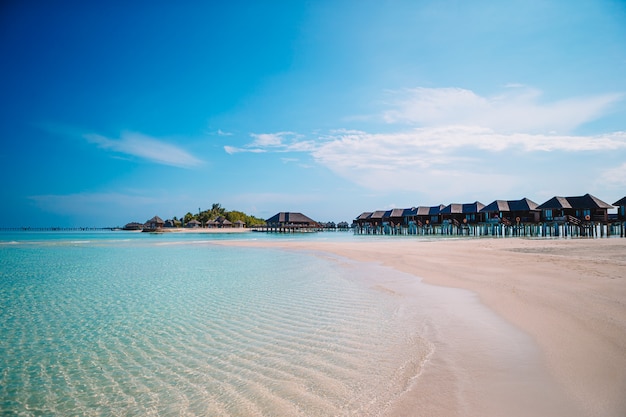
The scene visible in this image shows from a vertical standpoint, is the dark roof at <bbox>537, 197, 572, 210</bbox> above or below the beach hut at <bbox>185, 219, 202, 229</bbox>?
above

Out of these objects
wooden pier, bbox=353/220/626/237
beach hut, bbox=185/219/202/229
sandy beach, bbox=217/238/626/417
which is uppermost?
beach hut, bbox=185/219/202/229

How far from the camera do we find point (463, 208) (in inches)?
1994

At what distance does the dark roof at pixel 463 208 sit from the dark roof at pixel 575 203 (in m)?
8.65

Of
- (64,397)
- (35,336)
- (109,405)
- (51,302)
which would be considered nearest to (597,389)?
(109,405)

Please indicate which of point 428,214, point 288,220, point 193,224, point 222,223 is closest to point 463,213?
point 428,214

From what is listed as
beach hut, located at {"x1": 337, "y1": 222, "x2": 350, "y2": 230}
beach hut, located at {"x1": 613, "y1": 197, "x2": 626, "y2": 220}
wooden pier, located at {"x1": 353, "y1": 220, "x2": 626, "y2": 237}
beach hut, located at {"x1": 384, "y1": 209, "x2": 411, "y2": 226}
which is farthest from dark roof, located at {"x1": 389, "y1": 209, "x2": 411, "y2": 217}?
beach hut, located at {"x1": 337, "y1": 222, "x2": 350, "y2": 230}

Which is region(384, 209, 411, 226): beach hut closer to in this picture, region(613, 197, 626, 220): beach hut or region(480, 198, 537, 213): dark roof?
region(480, 198, 537, 213): dark roof

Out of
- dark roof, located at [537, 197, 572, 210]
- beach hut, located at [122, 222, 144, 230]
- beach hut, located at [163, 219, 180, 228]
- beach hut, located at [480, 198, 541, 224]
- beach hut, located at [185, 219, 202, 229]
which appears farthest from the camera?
beach hut, located at [122, 222, 144, 230]

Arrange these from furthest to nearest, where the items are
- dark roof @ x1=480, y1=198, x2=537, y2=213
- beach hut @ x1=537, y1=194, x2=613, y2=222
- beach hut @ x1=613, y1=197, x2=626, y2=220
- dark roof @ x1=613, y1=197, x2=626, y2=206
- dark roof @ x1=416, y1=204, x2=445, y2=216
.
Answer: dark roof @ x1=416, y1=204, x2=445, y2=216
dark roof @ x1=480, y1=198, x2=537, y2=213
beach hut @ x1=537, y1=194, x2=613, y2=222
dark roof @ x1=613, y1=197, x2=626, y2=206
beach hut @ x1=613, y1=197, x2=626, y2=220

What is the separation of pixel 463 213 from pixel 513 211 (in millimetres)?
7367

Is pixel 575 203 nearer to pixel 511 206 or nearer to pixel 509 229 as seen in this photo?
pixel 511 206

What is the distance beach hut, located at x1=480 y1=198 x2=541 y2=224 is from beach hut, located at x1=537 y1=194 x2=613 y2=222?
1670 millimetres

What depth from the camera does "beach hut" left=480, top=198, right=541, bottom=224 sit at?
42.3m

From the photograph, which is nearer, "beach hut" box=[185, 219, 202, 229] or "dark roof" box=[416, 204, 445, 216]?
"dark roof" box=[416, 204, 445, 216]
